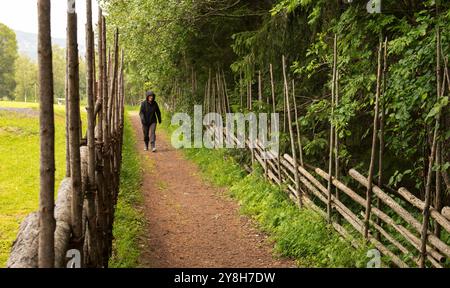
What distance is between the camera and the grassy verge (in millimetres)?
5270

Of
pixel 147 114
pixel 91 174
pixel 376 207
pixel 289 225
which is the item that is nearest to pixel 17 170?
pixel 147 114

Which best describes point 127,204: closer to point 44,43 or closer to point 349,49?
point 349,49

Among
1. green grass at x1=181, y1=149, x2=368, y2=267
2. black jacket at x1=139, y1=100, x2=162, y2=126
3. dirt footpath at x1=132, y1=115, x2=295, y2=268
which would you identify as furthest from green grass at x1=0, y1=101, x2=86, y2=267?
green grass at x1=181, y1=149, x2=368, y2=267

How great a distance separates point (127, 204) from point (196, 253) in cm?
213

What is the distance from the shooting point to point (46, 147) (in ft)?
7.36

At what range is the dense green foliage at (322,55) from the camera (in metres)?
4.64

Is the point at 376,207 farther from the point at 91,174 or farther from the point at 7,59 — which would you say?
the point at 7,59

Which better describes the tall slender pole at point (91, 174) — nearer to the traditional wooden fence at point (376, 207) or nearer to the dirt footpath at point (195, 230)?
the dirt footpath at point (195, 230)

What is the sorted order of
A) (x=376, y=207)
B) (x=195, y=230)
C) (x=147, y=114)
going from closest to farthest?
1. (x=376, y=207)
2. (x=195, y=230)
3. (x=147, y=114)

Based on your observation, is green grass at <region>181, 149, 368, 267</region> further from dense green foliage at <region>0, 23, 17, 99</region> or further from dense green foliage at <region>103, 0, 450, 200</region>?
dense green foliage at <region>0, 23, 17, 99</region>

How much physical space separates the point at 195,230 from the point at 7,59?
50.7 meters

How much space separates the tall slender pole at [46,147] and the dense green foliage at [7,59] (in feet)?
164

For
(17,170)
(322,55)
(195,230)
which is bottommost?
(195,230)

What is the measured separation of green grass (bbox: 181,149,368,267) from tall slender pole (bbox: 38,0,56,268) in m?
3.27
